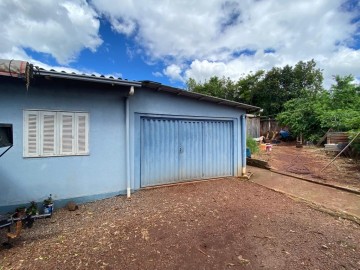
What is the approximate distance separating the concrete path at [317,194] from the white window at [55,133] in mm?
5873

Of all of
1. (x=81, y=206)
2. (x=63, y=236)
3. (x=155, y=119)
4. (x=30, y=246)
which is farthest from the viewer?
(x=155, y=119)

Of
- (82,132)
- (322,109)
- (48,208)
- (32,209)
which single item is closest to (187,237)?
(48,208)

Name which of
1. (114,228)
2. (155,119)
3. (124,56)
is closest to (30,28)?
(124,56)

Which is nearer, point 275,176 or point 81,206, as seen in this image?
point 81,206

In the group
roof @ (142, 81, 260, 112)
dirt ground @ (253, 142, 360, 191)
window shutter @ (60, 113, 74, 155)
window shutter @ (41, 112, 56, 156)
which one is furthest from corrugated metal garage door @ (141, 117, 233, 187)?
dirt ground @ (253, 142, 360, 191)

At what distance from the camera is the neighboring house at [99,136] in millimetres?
4664

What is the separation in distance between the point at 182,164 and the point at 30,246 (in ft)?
14.5

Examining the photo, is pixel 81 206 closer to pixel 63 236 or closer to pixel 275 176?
pixel 63 236

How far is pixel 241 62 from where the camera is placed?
30.1 meters

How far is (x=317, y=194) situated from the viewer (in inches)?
236

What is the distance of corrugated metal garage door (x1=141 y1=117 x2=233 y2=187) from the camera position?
6371mm

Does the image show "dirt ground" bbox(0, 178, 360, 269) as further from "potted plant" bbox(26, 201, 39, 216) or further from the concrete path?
the concrete path

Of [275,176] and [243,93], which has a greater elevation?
[243,93]

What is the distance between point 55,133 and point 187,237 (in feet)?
12.7
